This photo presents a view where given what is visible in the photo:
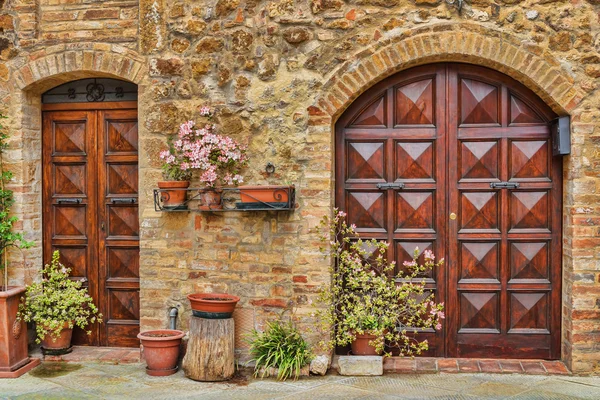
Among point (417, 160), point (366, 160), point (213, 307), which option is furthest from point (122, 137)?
point (417, 160)

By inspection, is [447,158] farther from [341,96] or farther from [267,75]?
[267,75]

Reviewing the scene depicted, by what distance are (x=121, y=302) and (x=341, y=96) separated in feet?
9.72

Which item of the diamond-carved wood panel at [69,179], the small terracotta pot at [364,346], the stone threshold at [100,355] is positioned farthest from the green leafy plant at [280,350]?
the diamond-carved wood panel at [69,179]

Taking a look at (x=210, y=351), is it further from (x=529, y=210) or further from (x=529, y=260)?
(x=529, y=210)

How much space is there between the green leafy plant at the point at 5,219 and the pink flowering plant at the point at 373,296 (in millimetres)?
2838

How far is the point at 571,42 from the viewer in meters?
5.68

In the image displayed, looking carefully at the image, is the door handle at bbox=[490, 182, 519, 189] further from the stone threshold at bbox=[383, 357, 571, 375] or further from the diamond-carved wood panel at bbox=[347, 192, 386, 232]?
the stone threshold at bbox=[383, 357, 571, 375]

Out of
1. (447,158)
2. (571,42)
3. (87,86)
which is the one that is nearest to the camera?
(571,42)

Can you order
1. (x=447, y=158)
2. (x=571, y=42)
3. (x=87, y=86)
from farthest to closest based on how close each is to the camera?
(x=87, y=86) < (x=447, y=158) < (x=571, y=42)

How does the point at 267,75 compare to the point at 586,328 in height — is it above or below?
above

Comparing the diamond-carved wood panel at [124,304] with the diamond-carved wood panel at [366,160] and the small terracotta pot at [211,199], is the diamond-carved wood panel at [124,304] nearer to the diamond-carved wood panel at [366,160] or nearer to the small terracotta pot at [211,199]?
the small terracotta pot at [211,199]

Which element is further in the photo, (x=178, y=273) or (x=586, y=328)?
(x=178, y=273)

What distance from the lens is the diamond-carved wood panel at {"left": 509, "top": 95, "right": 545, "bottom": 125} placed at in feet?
19.6

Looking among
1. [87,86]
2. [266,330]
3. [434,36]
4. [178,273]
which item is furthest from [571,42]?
[87,86]
